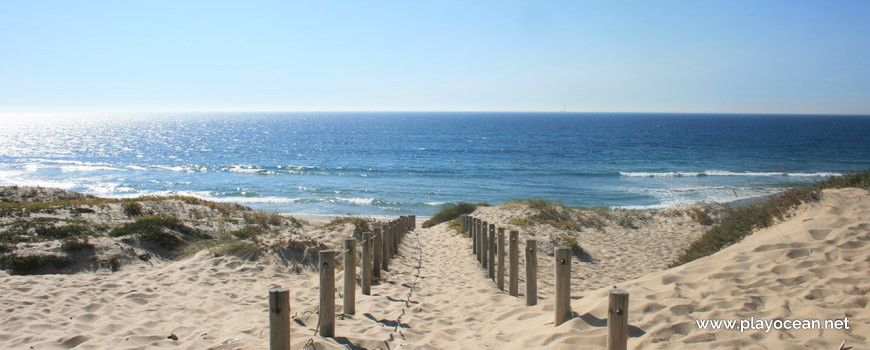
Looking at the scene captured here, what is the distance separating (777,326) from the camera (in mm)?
4477

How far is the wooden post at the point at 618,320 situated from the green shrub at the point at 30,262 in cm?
939

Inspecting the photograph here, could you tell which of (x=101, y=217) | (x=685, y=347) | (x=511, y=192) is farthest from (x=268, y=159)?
(x=685, y=347)

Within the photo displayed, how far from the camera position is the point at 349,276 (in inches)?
241

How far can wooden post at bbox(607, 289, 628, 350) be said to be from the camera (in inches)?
148

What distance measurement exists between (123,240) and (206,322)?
5.38m

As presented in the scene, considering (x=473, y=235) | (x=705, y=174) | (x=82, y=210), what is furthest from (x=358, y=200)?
(x=705, y=174)

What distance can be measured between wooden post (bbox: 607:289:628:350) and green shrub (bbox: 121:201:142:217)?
47.0 feet

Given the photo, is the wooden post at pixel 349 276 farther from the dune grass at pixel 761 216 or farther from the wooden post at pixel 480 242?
the dune grass at pixel 761 216

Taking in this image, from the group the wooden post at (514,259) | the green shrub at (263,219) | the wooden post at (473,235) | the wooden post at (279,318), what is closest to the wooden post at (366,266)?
the wooden post at (514,259)

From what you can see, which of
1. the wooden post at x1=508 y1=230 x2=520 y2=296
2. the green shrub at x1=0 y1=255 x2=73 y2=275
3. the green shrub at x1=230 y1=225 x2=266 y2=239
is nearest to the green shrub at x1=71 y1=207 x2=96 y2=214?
the green shrub at x1=230 y1=225 x2=266 y2=239

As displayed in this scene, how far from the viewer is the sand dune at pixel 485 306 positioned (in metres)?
4.72

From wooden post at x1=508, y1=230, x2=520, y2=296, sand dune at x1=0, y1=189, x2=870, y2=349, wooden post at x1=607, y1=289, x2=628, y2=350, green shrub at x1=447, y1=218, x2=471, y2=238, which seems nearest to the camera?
wooden post at x1=607, y1=289, x2=628, y2=350

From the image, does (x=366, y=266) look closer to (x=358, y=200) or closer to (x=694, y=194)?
(x=358, y=200)

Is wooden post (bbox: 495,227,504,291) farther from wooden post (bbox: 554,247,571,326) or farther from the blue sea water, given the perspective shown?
the blue sea water
